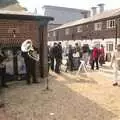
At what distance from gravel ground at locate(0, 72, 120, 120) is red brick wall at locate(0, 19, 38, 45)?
2.34 meters

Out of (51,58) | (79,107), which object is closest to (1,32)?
(51,58)

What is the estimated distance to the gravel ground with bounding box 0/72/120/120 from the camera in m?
8.12

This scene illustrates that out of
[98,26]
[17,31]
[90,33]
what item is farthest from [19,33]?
[90,33]

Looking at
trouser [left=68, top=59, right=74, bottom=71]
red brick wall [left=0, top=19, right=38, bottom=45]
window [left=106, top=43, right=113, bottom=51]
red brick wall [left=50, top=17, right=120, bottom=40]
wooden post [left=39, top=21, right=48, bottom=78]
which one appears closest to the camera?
red brick wall [left=0, top=19, right=38, bottom=45]

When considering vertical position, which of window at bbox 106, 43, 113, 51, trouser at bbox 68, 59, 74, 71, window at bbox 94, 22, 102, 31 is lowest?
trouser at bbox 68, 59, 74, 71

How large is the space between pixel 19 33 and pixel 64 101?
6012mm

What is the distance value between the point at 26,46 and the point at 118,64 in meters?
4.44

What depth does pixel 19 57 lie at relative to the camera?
14734 millimetres

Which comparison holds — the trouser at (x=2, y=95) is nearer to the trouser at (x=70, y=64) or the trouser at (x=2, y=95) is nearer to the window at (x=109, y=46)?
the trouser at (x=70, y=64)

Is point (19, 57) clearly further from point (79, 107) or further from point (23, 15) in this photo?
point (79, 107)

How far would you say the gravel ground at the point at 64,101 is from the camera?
8117 millimetres

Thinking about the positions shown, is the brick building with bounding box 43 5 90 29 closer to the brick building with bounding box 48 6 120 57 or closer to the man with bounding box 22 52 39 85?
the brick building with bounding box 48 6 120 57

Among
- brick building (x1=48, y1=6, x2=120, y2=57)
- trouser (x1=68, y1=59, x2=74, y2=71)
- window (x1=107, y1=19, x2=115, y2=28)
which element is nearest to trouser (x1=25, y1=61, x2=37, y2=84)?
trouser (x1=68, y1=59, x2=74, y2=71)

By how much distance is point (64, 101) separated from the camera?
9750mm
